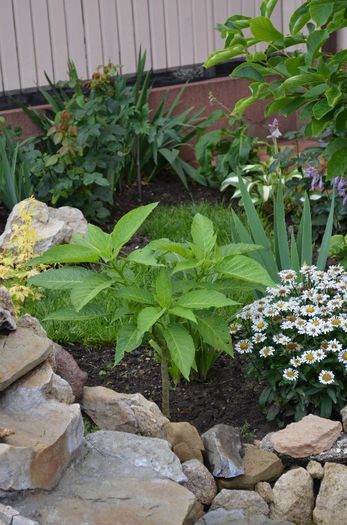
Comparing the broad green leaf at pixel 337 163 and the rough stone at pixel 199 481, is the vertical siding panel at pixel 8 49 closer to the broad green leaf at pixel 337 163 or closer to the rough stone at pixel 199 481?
the broad green leaf at pixel 337 163

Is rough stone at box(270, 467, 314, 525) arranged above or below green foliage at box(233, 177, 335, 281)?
below

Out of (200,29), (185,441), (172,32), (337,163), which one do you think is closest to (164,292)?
(185,441)

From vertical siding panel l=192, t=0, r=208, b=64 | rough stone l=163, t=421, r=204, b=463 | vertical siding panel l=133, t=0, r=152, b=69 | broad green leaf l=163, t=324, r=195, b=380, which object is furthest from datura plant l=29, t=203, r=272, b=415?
vertical siding panel l=192, t=0, r=208, b=64

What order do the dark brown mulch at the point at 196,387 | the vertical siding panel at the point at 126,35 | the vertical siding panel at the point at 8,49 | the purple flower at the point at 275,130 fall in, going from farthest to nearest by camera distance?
the vertical siding panel at the point at 126,35 → the vertical siding panel at the point at 8,49 → the purple flower at the point at 275,130 → the dark brown mulch at the point at 196,387

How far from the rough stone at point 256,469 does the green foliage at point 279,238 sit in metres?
1.03

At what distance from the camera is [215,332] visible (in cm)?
429

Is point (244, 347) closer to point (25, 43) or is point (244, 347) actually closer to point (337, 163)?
point (337, 163)

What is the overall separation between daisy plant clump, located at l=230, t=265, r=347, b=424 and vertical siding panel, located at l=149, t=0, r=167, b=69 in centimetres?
448

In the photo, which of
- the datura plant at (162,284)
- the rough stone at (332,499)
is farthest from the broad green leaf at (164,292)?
the rough stone at (332,499)

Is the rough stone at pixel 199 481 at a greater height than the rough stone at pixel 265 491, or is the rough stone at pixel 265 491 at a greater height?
the rough stone at pixel 199 481

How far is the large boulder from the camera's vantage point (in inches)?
136

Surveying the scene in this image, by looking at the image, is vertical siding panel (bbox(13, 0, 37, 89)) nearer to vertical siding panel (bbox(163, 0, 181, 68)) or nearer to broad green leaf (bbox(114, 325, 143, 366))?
vertical siding panel (bbox(163, 0, 181, 68))

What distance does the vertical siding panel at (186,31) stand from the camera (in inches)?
345

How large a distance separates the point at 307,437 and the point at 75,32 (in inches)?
201
